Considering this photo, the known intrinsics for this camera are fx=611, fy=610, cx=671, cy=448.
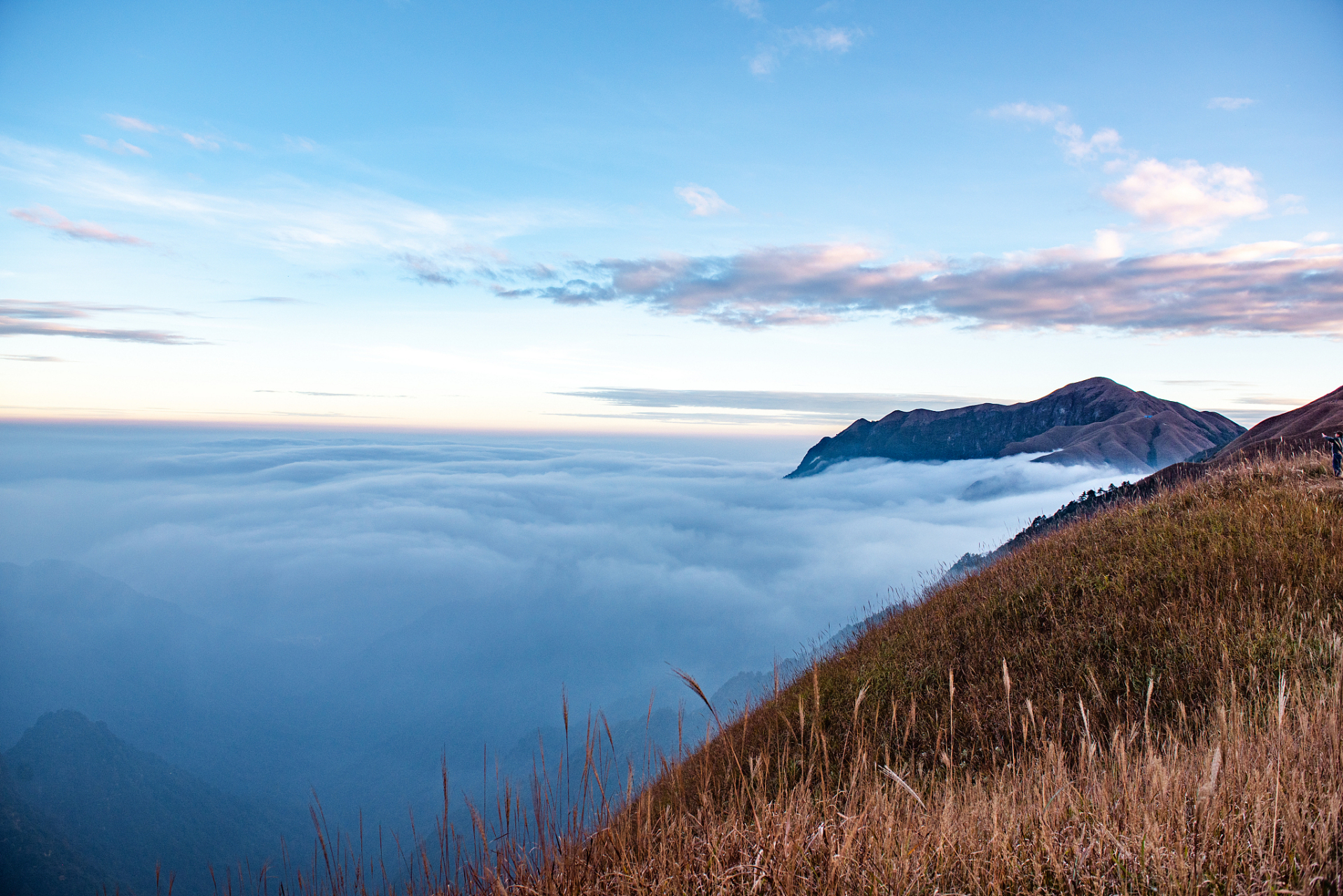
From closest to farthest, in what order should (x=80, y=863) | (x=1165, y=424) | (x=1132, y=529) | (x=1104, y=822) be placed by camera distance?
(x=1104, y=822), (x=1132, y=529), (x=80, y=863), (x=1165, y=424)

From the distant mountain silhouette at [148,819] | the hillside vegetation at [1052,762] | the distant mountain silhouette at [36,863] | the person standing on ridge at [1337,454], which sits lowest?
the distant mountain silhouette at [148,819]

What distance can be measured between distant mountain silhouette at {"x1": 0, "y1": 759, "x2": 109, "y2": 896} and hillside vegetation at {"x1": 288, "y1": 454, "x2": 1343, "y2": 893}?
434ft

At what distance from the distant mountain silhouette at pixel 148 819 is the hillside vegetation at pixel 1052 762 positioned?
201479 millimetres

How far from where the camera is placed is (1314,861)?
1.96 meters

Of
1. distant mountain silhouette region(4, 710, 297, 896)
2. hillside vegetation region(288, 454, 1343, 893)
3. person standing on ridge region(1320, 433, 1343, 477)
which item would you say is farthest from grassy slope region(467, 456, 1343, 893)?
distant mountain silhouette region(4, 710, 297, 896)

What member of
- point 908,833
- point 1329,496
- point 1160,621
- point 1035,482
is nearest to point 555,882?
point 908,833

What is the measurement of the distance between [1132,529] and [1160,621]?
11.5ft

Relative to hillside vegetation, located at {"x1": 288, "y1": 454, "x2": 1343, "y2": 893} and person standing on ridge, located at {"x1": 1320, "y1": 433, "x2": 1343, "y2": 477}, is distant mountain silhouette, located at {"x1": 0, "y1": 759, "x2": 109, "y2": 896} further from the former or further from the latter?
person standing on ridge, located at {"x1": 1320, "y1": 433, "x2": 1343, "y2": 477}

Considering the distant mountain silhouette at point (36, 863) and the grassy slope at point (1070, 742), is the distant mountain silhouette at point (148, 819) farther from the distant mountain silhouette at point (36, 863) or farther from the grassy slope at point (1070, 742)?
the grassy slope at point (1070, 742)

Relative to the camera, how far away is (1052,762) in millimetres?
3232

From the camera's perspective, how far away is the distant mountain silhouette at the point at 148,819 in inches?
6033

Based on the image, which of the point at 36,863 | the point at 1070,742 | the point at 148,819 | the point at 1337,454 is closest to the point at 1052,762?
the point at 1070,742

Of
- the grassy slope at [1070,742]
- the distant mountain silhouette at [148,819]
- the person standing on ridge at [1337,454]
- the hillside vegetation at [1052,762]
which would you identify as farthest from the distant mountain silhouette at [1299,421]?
the distant mountain silhouette at [148,819]

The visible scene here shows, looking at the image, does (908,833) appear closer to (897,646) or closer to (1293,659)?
(1293,659)
